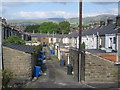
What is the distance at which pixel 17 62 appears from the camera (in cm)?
1534

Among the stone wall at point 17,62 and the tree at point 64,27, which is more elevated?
the tree at point 64,27

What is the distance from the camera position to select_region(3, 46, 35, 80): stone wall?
15.2m

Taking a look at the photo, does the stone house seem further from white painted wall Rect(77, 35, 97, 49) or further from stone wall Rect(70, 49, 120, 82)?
white painted wall Rect(77, 35, 97, 49)

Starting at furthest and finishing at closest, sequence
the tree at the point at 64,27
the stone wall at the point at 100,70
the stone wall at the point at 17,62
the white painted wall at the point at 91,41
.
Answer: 1. the tree at the point at 64,27
2. the white painted wall at the point at 91,41
3. the stone wall at the point at 17,62
4. the stone wall at the point at 100,70

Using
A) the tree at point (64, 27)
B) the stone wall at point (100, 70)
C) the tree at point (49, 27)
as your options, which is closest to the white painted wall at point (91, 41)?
the stone wall at point (100, 70)

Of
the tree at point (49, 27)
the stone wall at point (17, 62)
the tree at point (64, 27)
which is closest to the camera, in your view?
the stone wall at point (17, 62)

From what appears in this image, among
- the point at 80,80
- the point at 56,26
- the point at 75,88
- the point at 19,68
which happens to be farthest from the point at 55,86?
the point at 56,26

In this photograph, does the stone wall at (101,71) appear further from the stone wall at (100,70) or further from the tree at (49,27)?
the tree at (49,27)

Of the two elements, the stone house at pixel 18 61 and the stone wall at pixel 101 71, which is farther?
the stone house at pixel 18 61

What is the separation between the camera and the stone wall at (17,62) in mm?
15219

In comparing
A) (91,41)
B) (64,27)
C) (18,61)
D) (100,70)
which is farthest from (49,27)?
(100,70)

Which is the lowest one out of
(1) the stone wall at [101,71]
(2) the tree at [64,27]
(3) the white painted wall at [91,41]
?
(1) the stone wall at [101,71]

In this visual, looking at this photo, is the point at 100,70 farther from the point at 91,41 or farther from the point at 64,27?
the point at 64,27

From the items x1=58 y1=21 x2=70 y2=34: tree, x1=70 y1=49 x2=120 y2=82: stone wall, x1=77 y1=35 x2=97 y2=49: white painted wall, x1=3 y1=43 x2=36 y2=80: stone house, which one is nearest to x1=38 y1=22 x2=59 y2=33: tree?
x1=58 y1=21 x2=70 y2=34: tree
